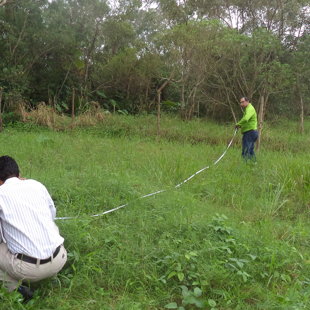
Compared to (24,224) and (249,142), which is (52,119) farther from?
(24,224)

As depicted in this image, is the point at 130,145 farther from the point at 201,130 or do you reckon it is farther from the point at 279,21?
the point at 279,21

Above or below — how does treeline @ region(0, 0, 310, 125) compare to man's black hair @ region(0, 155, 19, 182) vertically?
above

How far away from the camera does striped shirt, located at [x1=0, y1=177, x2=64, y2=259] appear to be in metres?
2.74

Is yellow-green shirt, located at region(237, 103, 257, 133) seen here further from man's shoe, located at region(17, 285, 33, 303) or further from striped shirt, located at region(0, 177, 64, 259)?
man's shoe, located at region(17, 285, 33, 303)

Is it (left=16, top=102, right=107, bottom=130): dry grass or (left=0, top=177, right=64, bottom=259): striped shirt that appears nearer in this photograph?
(left=0, top=177, right=64, bottom=259): striped shirt

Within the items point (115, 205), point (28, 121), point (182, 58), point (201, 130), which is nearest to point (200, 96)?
point (182, 58)

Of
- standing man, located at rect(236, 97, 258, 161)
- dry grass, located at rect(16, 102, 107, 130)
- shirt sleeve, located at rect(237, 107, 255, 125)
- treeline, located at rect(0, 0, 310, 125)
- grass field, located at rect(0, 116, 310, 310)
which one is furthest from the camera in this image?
dry grass, located at rect(16, 102, 107, 130)

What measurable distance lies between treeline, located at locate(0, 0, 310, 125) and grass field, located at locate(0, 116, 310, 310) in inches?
153

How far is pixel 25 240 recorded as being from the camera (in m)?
2.74

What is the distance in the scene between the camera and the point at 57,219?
12.9ft

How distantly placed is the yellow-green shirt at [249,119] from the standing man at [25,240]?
5.79 metres

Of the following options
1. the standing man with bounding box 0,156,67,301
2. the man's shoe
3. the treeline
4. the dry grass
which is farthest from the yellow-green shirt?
the man's shoe

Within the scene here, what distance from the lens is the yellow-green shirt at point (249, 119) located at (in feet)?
25.6

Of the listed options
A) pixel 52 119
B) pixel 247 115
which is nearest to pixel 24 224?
pixel 247 115
